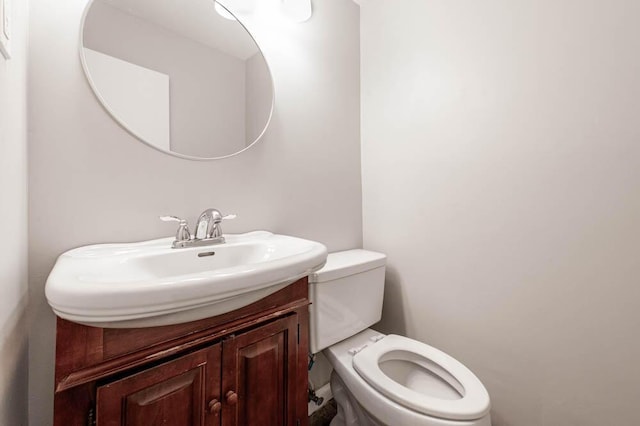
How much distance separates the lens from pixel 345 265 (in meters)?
1.06

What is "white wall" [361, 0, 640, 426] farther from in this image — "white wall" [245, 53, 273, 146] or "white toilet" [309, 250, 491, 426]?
"white wall" [245, 53, 273, 146]

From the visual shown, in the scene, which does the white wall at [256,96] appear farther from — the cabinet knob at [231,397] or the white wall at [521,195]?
the cabinet knob at [231,397]

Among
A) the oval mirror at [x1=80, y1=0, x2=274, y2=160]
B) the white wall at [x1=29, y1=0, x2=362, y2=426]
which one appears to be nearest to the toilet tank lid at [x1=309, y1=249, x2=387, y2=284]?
the white wall at [x1=29, y1=0, x2=362, y2=426]

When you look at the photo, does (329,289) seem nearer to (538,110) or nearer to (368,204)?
(368,204)

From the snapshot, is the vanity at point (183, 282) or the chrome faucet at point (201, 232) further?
the chrome faucet at point (201, 232)

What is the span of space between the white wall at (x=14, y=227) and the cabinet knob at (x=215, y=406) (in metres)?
0.37

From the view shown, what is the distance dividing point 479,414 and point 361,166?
1.14 meters

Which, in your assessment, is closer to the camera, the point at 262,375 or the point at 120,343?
the point at 120,343

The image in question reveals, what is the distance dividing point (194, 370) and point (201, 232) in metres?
0.41

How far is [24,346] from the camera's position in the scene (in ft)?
2.07

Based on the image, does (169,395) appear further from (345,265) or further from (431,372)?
(431,372)

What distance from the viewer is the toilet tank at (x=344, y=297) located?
955mm

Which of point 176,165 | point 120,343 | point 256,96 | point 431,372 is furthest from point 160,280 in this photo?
point 431,372

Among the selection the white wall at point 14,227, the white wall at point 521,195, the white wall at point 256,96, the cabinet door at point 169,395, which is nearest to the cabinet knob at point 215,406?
the cabinet door at point 169,395
